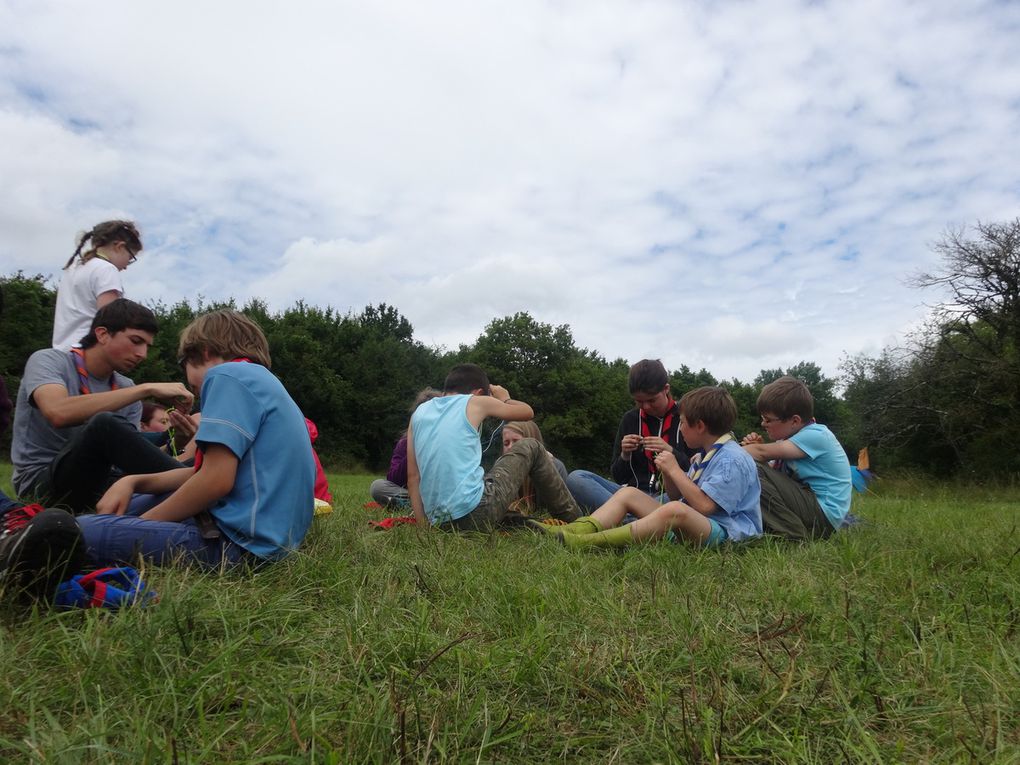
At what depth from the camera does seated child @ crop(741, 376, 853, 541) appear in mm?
4582

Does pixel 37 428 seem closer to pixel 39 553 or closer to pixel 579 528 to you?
pixel 39 553

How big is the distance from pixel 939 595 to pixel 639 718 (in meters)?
1.84

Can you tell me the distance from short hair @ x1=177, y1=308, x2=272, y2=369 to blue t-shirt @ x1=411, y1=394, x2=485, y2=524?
5.20 feet

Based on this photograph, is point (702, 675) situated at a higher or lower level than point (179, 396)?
lower

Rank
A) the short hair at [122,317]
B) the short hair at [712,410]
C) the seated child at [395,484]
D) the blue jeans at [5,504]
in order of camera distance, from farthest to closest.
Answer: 1. the seated child at [395,484]
2. the short hair at [712,410]
3. the short hair at [122,317]
4. the blue jeans at [5,504]

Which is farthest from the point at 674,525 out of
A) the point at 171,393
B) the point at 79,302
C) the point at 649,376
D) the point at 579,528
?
the point at 79,302

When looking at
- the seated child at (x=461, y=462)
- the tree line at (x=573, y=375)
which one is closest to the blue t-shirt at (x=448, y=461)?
the seated child at (x=461, y=462)

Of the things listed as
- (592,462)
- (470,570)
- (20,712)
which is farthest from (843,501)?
(592,462)

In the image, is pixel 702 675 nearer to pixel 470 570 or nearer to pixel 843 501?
pixel 470 570

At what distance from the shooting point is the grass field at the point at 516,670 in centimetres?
157

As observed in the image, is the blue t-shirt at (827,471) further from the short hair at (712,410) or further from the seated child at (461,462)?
the seated child at (461,462)

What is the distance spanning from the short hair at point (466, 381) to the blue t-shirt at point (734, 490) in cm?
179

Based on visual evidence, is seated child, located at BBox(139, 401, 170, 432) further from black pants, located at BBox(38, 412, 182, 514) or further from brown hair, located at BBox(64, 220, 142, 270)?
black pants, located at BBox(38, 412, 182, 514)

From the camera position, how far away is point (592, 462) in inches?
1836
